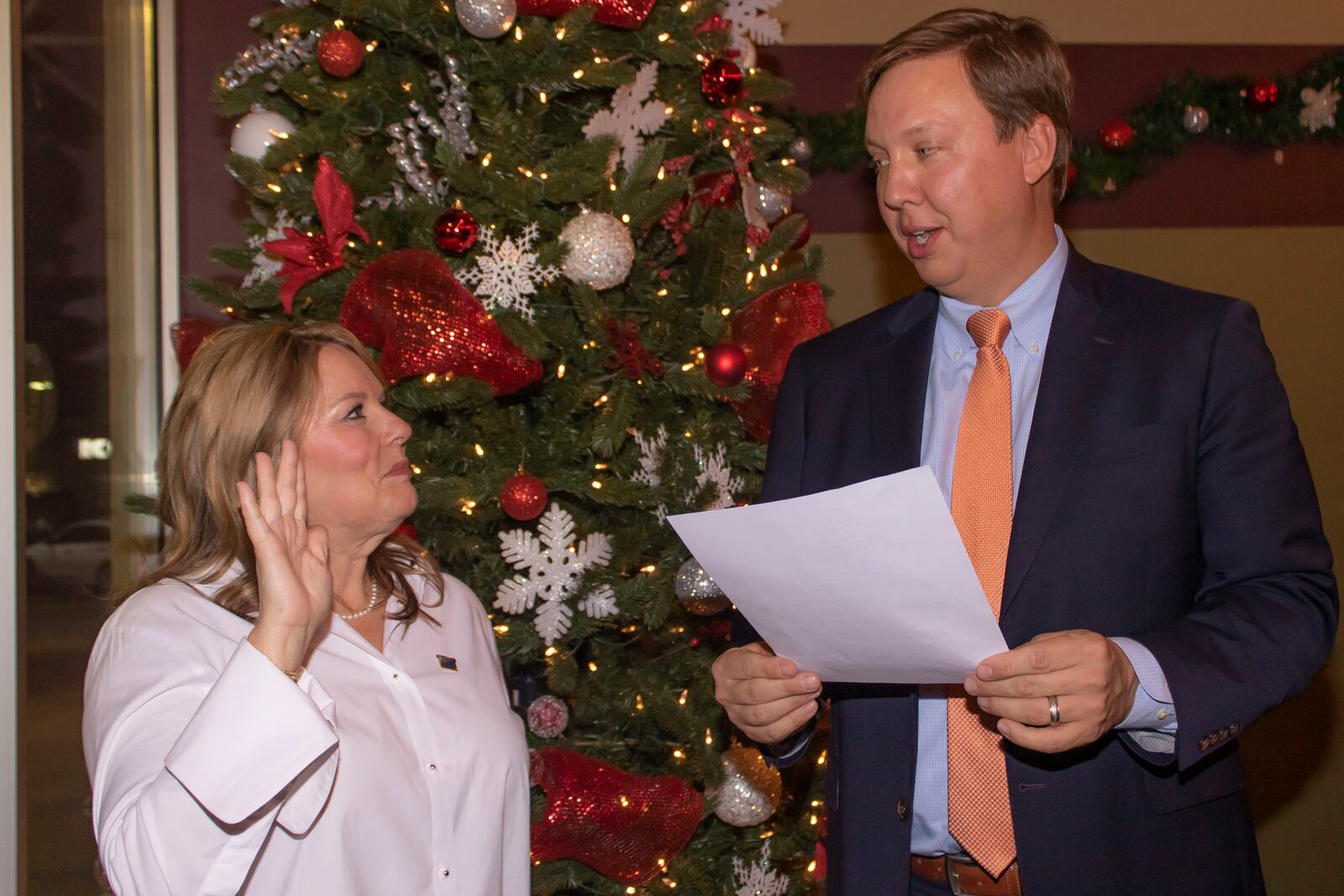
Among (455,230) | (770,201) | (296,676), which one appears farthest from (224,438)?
(770,201)

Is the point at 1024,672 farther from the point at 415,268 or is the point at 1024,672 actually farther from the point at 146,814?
the point at 415,268

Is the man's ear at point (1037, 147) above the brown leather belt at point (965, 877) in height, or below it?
above

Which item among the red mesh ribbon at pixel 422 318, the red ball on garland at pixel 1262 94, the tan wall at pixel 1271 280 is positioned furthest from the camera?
→ the tan wall at pixel 1271 280

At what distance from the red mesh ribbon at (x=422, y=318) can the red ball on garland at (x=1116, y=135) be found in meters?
2.59

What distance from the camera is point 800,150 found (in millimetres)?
3127

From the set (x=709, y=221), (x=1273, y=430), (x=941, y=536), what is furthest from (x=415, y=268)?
(x=1273, y=430)

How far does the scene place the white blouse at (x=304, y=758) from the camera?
1256mm

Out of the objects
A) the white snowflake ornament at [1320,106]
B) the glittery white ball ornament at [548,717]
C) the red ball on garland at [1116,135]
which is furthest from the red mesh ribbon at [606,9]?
the white snowflake ornament at [1320,106]

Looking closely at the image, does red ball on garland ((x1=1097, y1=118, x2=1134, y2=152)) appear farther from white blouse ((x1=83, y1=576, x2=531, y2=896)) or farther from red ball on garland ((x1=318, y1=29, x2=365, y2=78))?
white blouse ((x1=83, y1=576, x2=531, y2=896))

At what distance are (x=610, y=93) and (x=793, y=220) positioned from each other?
497 millimetres

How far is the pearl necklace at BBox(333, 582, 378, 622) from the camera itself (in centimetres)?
173

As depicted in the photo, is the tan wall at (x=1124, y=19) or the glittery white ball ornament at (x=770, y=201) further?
the tan wall at (x=1124, y=19)

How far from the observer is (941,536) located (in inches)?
43.8

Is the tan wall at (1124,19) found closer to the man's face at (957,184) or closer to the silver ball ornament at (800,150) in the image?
the silver ball ornament at (800,150)
